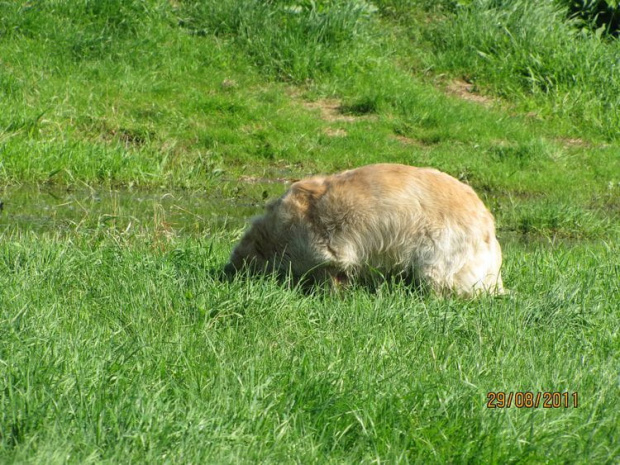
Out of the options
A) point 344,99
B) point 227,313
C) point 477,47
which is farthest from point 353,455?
point 477,47

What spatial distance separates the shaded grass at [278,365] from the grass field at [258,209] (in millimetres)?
16

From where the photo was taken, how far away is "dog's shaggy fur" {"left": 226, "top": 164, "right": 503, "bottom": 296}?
18.2 feet

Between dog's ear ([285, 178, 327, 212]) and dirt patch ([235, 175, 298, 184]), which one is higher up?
dog's ear ([285, 178, 327, 212])

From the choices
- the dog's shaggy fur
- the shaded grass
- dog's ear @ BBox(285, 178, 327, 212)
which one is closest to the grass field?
the shaded grass

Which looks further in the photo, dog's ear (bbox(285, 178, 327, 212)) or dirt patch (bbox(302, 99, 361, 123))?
dirt patch (bbox(302, 99, 361, 123))

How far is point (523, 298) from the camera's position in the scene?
18.5 ft

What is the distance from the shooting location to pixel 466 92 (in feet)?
44.4

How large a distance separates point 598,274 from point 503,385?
245cm

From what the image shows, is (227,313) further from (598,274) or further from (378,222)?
(598,274)
